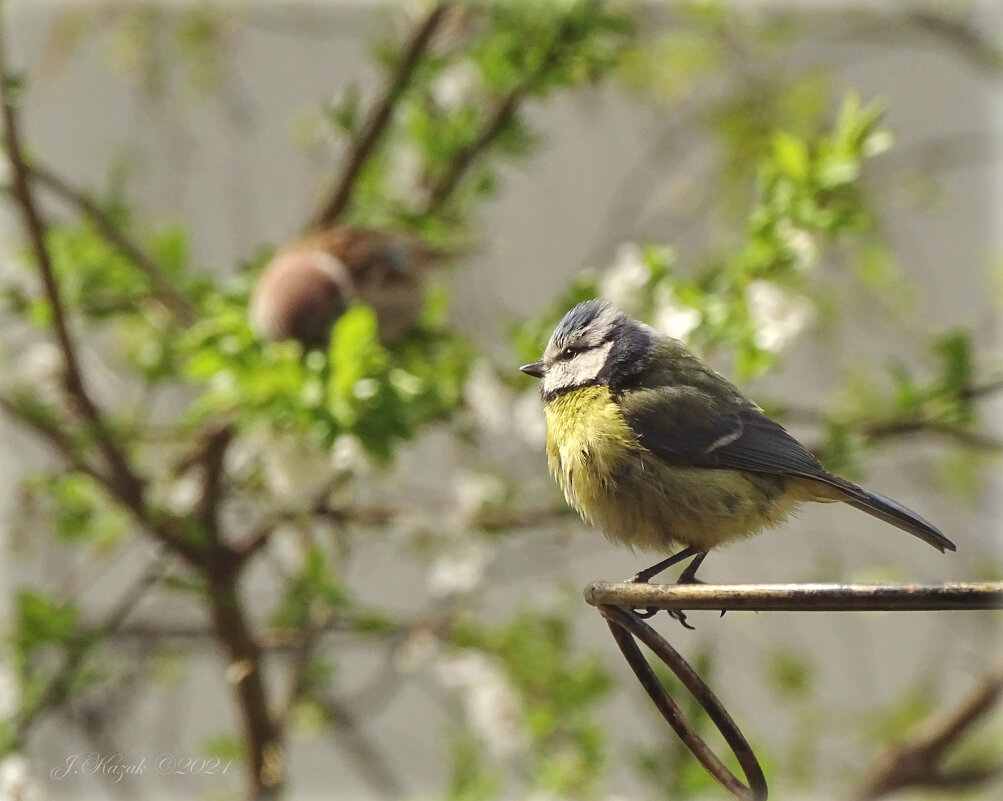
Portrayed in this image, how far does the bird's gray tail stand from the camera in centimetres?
94

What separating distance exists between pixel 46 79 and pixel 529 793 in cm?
214

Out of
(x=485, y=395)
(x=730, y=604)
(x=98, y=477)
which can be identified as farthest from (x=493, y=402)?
(x=730, y=604)

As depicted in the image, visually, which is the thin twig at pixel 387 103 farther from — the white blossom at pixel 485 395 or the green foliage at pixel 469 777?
the green foliage at pixel 469 777

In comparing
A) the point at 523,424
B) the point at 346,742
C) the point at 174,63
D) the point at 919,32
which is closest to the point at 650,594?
the point at 523,424

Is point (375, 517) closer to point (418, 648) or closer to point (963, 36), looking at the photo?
point (418, 648)

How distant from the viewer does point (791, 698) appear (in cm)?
272

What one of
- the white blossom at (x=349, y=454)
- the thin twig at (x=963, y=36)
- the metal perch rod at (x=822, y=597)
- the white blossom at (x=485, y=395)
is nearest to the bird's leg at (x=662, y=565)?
the metal perch rod at (x=822, y=597)

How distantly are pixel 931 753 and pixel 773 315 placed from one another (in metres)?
1.27

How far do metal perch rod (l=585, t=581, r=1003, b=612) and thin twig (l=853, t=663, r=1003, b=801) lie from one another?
1611 millimetres

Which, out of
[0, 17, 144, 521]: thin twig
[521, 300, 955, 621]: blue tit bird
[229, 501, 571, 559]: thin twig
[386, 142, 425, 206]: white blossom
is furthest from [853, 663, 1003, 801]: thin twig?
[0, 17, 144, 521]: thin twig

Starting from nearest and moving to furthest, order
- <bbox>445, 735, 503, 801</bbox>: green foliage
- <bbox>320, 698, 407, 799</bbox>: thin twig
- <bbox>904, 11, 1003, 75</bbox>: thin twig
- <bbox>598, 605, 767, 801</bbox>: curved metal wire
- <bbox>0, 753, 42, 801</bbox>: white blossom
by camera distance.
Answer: <bbox>598, 605, 767, 801</bbox>: curved metal wire, <bbox>0, 753, 42, 801</bbox>: white blossom, <bbox>445, 735, 503, 801</bbox>: green foliage, <bbox>320, 698, 407, 799</bbox>: thin twig, <bbox>904, 11, 1003, 75</bbox>: thin twig

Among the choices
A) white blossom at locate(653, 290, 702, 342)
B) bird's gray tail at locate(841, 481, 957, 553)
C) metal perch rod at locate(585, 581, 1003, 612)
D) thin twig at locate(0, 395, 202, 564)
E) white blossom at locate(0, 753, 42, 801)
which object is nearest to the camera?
metal perch rod at locate(585, 581, 1003, 612)

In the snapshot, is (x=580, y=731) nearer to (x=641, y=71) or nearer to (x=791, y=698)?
(x=791, y=698)

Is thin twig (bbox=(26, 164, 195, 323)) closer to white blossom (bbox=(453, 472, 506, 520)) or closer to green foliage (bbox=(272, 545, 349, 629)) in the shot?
green foliage (bbox=(272, 545, 349, 629))
